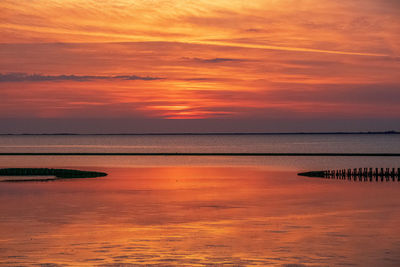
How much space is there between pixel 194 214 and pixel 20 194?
22038 millimetres

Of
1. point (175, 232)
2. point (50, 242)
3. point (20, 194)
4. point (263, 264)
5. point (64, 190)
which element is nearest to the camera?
point (263, 264)

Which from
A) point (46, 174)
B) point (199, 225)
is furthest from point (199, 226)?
point (46, 174)

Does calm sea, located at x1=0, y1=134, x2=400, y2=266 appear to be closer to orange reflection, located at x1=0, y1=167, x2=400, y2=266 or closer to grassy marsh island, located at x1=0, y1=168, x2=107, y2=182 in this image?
orange reflection, located at x1=0, y1=167, x2=400, y2=266

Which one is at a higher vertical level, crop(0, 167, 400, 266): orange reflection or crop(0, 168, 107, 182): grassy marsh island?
crop(0, 167, 400, 266): orange reflection

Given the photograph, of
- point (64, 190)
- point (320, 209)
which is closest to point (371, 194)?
point (320, 209)

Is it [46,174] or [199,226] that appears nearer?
[199,226]

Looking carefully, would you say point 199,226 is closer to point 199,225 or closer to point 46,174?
point 199,225

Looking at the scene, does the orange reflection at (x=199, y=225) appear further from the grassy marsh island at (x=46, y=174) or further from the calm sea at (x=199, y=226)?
the grassy marsh island at (x=46, y=174)

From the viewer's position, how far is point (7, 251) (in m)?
28.5

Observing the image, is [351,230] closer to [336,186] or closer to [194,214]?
[194,214]

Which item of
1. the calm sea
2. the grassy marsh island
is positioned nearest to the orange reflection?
the calm sea

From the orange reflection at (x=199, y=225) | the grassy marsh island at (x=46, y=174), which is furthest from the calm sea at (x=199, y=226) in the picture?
the grassy marsh island at (x=46, y=174)

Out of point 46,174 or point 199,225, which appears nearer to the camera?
point 199,225

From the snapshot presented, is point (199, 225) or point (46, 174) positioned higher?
point (199, 225)
